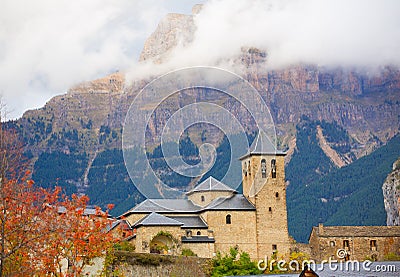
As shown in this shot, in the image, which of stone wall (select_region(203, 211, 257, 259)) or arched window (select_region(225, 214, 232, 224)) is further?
arched window (select_region(225, 214, 232, 224))

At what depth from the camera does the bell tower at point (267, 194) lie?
218 feet

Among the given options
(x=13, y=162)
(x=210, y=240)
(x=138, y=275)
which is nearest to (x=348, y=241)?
(x=210, y=240)

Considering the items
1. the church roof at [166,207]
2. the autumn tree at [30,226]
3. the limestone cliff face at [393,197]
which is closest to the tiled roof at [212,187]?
the church roof at [166,207]

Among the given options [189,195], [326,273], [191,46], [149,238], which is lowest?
[326,273]

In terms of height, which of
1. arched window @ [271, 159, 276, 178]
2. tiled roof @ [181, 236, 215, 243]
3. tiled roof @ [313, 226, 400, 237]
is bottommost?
tiled roof @ [181, 236, 215, 243]

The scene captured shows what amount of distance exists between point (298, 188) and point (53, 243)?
15705 cm

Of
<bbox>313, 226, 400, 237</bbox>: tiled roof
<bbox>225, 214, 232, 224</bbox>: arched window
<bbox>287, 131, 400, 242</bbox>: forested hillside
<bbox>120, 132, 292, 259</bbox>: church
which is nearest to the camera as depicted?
<bbox>120, 132, 292, 259</bbox>: church

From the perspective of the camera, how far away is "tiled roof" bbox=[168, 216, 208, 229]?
6525 cm

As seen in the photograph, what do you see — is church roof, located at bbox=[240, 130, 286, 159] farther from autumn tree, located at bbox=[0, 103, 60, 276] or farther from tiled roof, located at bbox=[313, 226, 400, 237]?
autumn tree, located at bbox=[0, 103, 60, 276]

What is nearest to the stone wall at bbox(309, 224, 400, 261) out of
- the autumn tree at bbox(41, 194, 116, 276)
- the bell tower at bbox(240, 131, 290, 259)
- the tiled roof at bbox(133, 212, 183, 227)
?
the bell tower at bbox(240, 131, 290, 259)

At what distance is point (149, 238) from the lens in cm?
6088

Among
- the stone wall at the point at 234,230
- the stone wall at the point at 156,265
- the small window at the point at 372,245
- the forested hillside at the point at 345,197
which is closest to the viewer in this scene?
the stone wall at the point at 156,265

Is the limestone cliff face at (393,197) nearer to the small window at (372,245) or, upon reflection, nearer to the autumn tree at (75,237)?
the small window at (372,245)

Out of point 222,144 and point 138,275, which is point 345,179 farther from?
point 138,275
